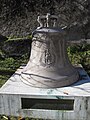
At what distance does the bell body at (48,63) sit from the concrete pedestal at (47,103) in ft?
0.79

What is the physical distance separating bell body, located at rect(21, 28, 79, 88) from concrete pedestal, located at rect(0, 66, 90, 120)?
24cm

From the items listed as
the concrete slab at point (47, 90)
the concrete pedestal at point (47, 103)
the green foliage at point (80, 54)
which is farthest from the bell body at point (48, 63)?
the green foliage at point (80, 54)

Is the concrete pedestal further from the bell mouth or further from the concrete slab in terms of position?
the bell mouth

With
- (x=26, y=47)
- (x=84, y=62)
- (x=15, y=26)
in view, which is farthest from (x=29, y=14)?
(x=84, y=62)

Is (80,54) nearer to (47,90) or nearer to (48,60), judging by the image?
(48,60)

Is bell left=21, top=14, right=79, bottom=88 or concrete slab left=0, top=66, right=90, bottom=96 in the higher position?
bell left=21, top=14, right=79, bottom=88

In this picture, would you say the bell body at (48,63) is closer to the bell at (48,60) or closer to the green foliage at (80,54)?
the bell at (48,60)

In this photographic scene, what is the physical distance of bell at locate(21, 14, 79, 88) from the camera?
3.25 metres

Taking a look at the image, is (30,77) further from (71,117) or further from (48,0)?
(48,0)

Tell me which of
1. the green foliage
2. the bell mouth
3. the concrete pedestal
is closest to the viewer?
the concrete pedestal

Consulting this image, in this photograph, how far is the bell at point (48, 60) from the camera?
3248 millimetres

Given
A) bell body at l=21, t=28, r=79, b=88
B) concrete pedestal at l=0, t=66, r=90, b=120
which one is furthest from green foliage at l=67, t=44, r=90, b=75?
concrete pedestal at l=0, t=66, r=90, b=120

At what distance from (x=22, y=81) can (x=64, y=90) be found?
78 centimetres

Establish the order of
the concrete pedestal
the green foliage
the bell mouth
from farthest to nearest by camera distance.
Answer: the green foliage → the bell mouth → the concrete pedestal
